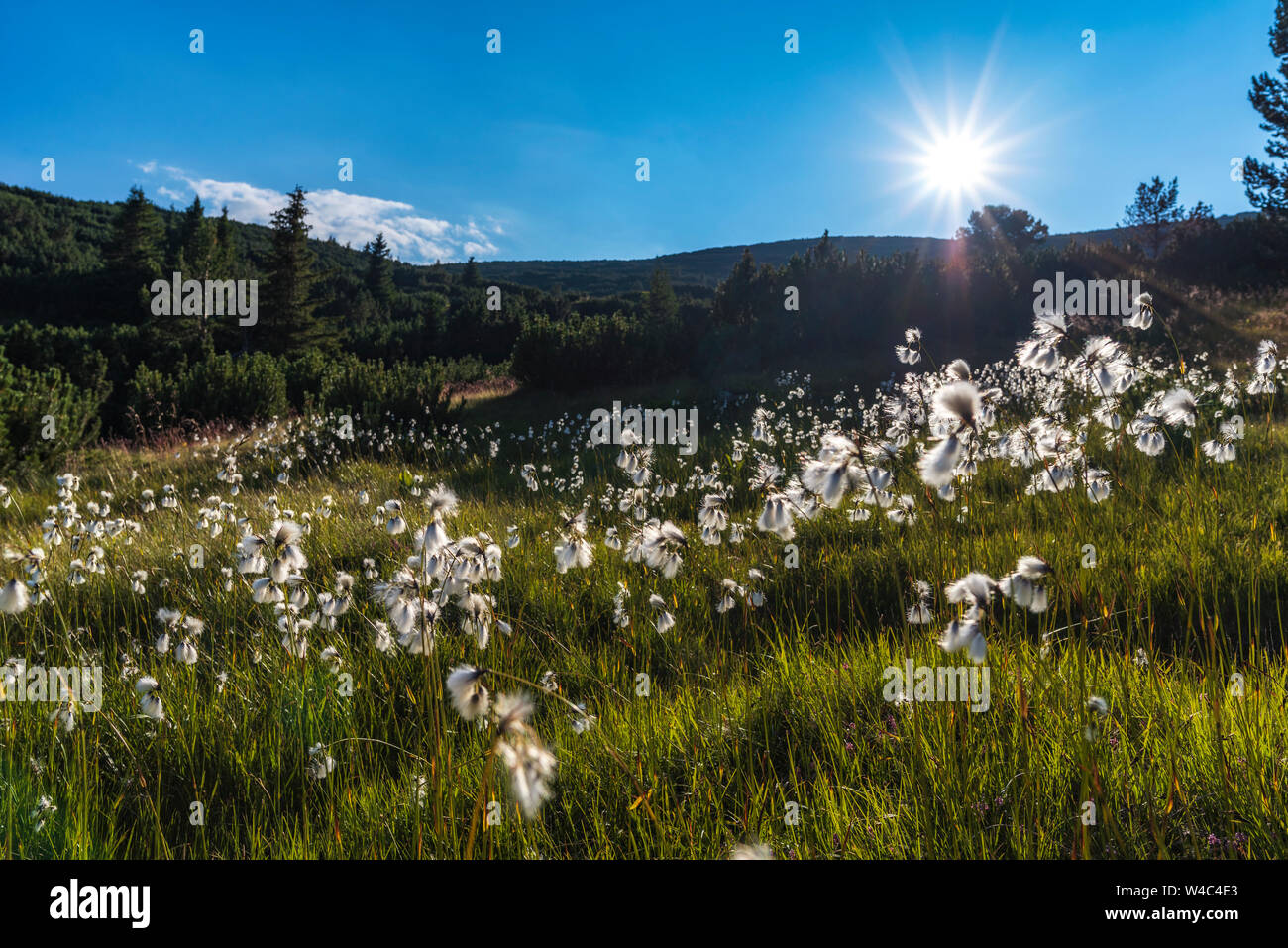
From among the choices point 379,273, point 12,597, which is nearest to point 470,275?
point 379,273

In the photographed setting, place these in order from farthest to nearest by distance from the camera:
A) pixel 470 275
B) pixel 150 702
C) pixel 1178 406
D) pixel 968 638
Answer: pixel 470 275, pixel 1178 406, pixel 150 702, pixel 968 638

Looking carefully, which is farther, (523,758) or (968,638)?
(968,638)

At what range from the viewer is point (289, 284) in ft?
144

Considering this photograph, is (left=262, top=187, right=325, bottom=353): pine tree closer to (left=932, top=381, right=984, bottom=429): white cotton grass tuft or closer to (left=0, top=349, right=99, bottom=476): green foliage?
(left=0, top=349, right=99, bottom=476): green foliage

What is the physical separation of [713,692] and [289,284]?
165 ft

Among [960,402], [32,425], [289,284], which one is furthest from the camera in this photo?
[289,284]

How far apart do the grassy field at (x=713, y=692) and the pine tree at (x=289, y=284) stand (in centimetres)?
4549

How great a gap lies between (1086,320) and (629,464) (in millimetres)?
14592

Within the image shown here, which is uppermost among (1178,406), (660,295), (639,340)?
(660,295)

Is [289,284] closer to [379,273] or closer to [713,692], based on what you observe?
[379,273]

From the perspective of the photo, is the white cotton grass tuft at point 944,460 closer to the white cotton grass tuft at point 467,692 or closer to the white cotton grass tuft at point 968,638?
the white cotton grass tuft at point 968,638

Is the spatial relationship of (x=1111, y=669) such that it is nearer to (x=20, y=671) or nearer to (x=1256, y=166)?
(x=20, y=671)

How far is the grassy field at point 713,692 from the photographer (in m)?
1.89

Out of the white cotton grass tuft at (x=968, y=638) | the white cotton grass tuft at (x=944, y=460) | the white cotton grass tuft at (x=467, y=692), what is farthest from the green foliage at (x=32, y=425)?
the white cotton grass tuft at (x=968, y=638)
